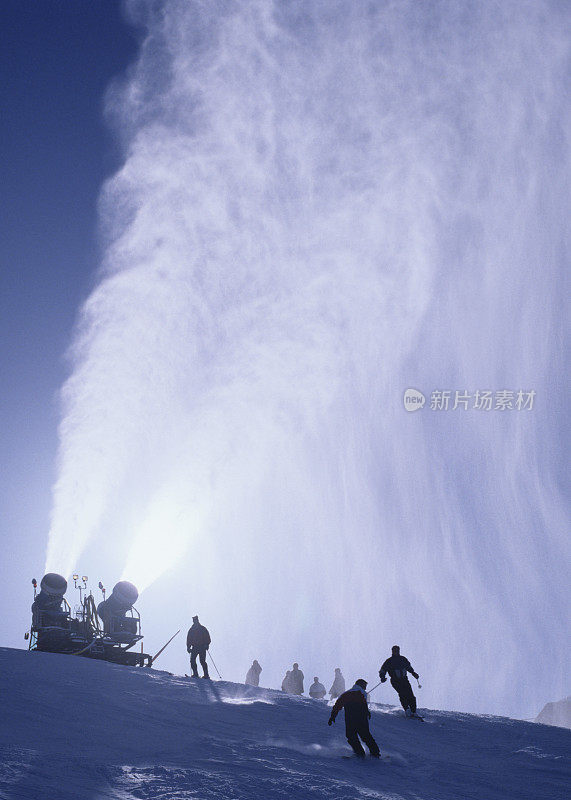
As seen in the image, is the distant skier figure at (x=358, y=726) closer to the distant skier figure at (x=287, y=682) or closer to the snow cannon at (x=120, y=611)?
the distant skier figure at (x=287, y=682)

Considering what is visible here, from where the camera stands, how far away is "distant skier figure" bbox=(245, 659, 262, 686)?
24.0 meters

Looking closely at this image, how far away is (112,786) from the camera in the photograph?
7.59 metres

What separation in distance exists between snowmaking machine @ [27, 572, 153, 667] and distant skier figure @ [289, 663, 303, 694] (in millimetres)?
7293

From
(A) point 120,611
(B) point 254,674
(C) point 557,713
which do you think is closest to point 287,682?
(B) point 254,674

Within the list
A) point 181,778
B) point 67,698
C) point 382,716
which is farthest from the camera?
point 382,716

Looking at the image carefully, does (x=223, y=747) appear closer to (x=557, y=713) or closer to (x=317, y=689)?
(x=317, y=689)

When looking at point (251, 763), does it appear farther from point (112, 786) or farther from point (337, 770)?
point (112, 786)

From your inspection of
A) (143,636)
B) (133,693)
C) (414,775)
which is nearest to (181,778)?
(414,775)

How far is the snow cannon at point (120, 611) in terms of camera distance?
2684 cm

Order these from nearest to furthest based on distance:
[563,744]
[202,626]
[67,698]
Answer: [67,698]
[563,744]
[202,626]

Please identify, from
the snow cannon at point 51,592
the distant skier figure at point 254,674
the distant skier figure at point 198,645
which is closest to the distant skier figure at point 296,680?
the distant skier figure at point 254,674

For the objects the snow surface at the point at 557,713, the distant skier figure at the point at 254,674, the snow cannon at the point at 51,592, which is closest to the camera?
the distant skier figure at the point at 254,674

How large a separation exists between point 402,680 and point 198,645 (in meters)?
7.89

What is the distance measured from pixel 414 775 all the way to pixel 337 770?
54.0 inches
